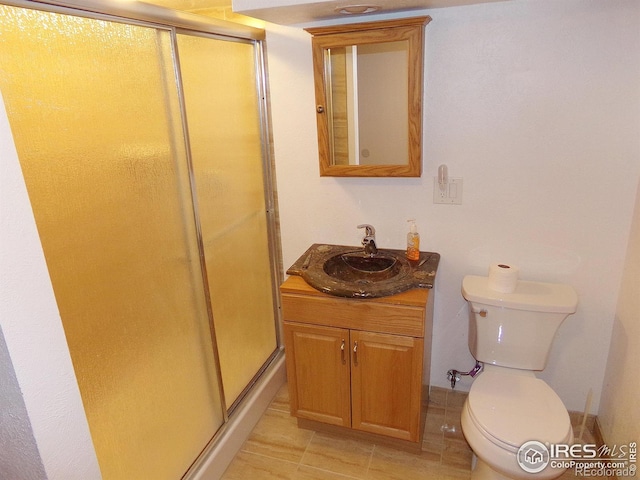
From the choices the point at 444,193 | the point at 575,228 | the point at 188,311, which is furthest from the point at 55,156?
the point at 575,228

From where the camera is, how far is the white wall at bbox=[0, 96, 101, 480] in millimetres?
753

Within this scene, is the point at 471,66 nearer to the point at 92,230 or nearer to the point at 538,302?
the point at 538,302

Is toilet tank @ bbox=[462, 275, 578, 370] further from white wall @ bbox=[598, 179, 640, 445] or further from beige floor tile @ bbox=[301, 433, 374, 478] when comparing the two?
beige floor tile @ bbox=[301, 433, 374, 478]

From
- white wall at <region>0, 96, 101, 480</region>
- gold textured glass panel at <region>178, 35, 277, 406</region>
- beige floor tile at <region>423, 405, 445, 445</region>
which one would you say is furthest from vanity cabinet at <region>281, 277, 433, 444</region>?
white wall at <region>0, 96, 101, 480</region>

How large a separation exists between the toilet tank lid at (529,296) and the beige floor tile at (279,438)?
107 cm

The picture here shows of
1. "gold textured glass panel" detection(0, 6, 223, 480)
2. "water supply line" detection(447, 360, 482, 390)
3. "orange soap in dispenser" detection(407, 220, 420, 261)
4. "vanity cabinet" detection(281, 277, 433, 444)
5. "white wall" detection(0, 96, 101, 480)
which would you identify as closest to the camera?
"white wall" detection(0, 96, 101, 480)

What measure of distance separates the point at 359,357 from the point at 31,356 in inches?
51.1

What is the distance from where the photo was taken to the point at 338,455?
201 cm

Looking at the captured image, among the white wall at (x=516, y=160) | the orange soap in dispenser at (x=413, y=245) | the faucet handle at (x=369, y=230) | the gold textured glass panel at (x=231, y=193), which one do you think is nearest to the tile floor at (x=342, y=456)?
the gold textured glass panel at (x=231, y=193)

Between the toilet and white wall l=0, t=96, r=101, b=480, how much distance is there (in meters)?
1.31

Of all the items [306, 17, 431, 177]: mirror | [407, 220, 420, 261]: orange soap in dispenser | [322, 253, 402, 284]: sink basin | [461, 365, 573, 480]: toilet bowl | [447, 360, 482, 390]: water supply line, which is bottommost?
[447, 360, 482, 390]: water supply line

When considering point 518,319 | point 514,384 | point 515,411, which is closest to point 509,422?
point 515,411

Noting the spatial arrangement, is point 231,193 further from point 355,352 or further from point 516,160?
point 516,160

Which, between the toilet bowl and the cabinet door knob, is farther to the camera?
the cabinet door knob
